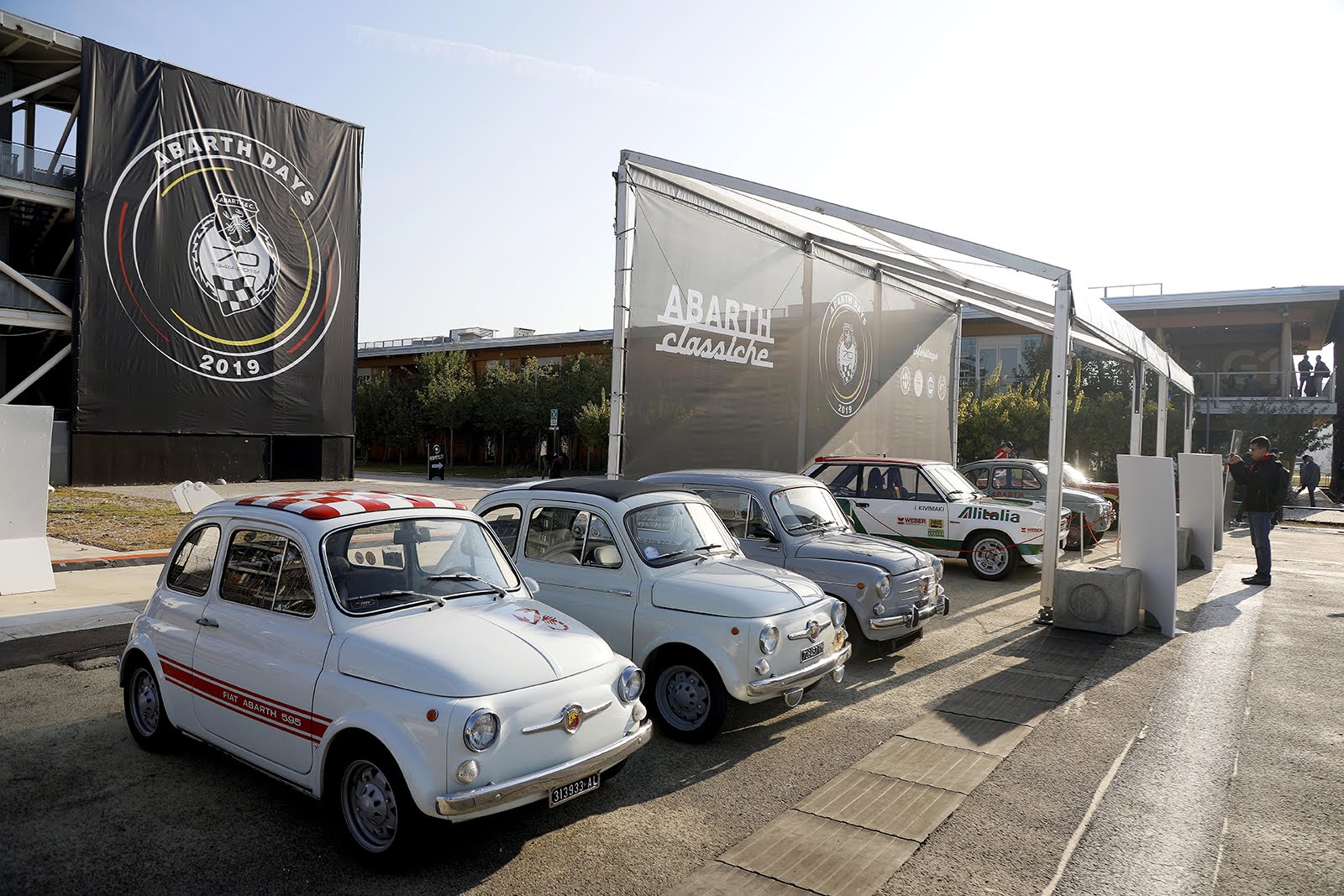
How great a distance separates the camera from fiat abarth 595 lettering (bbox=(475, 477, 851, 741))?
577 centimetres

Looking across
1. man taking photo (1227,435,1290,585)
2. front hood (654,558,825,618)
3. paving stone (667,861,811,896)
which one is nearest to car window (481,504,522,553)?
front hood (654,558,825,618)

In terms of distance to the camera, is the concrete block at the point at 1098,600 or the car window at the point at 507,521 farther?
the concrete block at the point at 1098,600

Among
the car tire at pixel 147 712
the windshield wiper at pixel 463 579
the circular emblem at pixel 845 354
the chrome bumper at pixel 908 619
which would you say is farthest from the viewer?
the circular emblem at pixel 845 354

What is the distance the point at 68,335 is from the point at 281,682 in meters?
28.6

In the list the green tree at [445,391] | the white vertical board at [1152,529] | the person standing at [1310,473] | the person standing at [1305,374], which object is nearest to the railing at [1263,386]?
the person standing at [1305,374]

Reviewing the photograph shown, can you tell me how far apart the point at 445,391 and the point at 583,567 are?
4568 cm

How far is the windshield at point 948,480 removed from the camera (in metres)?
13.1

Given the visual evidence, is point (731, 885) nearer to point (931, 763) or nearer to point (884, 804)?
point (884, 804)

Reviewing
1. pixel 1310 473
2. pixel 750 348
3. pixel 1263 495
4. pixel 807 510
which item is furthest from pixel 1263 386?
pixel 807 510

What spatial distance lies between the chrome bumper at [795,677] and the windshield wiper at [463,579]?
1733 millimetres

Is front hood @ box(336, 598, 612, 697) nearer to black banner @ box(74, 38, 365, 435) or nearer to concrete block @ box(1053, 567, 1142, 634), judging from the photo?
concrete block @ box(1053, 567, 1142, 634)

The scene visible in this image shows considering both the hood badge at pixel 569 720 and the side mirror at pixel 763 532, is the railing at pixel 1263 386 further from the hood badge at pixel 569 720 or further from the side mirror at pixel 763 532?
the hood badge at pixel 569 720

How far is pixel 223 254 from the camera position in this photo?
27.6m

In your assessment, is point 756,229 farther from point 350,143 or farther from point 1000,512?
point 350,143
